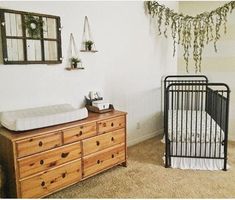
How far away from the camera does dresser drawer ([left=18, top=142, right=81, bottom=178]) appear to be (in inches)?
81.4

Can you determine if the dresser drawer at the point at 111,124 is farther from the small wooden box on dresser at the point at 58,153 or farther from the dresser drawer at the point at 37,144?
the dresser drawer at the point at 37,144

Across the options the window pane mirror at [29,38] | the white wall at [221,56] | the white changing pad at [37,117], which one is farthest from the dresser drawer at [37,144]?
the white wall at [221,56]

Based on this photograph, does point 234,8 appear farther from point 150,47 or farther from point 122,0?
point 122,0

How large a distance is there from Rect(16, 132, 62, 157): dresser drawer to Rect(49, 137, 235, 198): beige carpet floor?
553 millimetres

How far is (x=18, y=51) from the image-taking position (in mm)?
2383

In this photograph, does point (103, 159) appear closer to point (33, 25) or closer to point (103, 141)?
point (103, 141)

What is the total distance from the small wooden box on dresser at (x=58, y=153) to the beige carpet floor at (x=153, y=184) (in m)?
0.12

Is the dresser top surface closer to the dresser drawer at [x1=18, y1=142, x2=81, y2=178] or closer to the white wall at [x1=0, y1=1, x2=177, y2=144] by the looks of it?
the dresser drawer at [x1=18, y1=142, x2=81, y2=178]

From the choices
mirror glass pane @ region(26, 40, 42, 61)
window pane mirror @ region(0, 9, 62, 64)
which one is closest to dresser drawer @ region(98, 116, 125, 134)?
window pane mirror @ region(0, 9, 62, 64)

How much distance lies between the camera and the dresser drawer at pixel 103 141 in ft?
8.27

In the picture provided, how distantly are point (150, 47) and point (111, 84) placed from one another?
967mm

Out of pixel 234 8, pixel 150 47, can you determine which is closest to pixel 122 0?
pixel 150 47

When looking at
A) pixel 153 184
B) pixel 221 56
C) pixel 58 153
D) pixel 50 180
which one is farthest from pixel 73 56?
pixel 221 56

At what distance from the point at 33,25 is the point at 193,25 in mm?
2490
